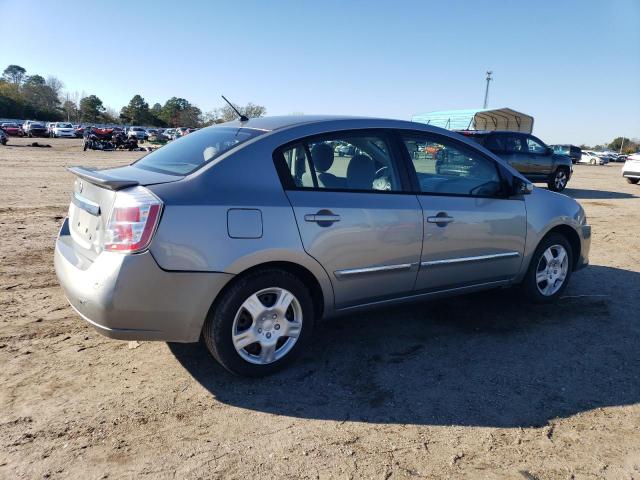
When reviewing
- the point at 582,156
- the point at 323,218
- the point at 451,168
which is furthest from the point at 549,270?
Answer: the point at 582,156

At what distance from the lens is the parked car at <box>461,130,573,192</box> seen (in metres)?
14.3

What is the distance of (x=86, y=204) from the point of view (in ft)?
10.5

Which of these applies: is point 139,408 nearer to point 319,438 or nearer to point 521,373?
point 319,438

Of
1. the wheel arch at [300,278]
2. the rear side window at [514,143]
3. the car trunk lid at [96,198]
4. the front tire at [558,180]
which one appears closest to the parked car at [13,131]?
the rear side window at [514,143]

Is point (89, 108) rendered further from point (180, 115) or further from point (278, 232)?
point (278, 232)

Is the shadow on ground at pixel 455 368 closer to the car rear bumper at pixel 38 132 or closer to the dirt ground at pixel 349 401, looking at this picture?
the dirt ground at pixel 349 401

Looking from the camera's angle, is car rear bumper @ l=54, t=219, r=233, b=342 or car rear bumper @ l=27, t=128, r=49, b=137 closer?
car rear bumper @ l=54, t=219, r=233, b=342

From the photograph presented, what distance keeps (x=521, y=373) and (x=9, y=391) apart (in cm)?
331

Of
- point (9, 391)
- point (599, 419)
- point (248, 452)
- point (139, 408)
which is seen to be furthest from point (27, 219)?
point (599, 419)

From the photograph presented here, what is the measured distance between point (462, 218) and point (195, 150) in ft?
6.98

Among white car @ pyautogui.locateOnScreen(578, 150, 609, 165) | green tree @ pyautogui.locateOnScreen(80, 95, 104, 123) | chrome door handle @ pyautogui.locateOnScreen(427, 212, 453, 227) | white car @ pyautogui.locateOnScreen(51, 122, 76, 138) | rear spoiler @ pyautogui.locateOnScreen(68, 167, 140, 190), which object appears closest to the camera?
rear spoiler @ pyautogui.locateOnScreen(68, 167, 140, 190)

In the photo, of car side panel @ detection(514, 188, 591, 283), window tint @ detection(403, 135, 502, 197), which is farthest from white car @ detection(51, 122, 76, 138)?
car side panel @ detection(514, 188, 591, 283)

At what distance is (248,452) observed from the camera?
99.0 inches

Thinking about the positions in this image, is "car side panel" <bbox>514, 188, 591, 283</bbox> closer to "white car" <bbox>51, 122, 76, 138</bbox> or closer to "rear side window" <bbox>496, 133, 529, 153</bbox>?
"rear side window" <bbox>496, 133, 529, 153</bbox>
